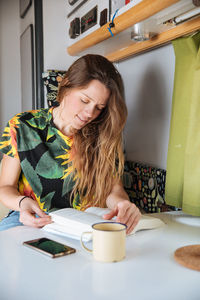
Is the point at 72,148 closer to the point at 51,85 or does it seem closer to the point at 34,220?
the point at 34,220

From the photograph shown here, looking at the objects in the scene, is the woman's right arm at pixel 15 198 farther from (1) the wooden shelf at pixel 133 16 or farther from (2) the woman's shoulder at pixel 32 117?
(1) the wooden shelf at pixel 133 16

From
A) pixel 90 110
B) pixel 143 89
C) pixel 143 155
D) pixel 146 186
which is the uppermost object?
pixel 143 89

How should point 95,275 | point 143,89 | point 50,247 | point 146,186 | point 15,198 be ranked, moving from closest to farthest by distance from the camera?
point 95,275, point 50,247, point 15,198, point 146,186, point 143,89

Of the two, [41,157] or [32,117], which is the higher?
[32,117]

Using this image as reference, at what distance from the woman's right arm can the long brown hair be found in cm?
26

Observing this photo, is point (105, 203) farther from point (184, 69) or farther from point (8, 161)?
point (184, 69)

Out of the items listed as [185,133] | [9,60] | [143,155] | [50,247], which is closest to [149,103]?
[143,155]

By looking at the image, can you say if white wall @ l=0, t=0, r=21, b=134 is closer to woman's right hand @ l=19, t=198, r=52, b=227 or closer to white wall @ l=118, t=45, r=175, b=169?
white wall @ l=118, t=45, r=175, b=169

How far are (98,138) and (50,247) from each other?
31.5 inches

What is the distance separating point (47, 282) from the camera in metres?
0.67

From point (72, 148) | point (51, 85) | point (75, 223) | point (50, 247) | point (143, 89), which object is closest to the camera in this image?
point (50, 247)

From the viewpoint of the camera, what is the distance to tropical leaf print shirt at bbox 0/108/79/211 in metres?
1.41

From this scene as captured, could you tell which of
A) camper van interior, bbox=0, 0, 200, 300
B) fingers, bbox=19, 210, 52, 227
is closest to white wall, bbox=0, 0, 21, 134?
camper van interior, bbox=0, 0, 200, 300

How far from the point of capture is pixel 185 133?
4.34ft
